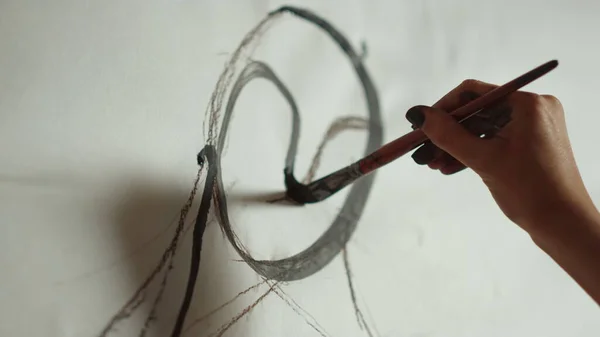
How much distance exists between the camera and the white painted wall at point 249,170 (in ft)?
1.20

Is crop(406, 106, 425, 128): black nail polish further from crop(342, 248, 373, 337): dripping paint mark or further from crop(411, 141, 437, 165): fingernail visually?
crop(342, 248, 373, 337): dripping paint mark

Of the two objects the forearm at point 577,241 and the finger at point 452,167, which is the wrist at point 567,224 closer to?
the forearm at point 577,241

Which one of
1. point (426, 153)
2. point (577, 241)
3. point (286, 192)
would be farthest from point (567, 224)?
point (286, 192)

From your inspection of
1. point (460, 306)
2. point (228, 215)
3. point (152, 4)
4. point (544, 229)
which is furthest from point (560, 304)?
point (152, 4)

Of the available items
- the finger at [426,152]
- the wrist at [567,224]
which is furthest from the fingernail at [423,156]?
the wrist at [567,224]

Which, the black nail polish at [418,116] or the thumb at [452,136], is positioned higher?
the black nail polish at [418,116]

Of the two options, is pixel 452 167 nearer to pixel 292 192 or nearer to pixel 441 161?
pixel 441 161

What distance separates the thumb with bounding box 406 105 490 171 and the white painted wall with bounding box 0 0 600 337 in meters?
0.14

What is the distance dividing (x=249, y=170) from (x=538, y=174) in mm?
226

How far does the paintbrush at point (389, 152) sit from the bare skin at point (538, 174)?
0.02 meters

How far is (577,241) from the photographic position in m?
0.35

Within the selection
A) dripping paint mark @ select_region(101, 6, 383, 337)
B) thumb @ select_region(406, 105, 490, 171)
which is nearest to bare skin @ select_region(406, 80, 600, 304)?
thumb @ select_region(406, 105, 490, 171)

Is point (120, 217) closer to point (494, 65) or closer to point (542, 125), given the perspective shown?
point (542, 125)

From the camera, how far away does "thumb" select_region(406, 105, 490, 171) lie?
0.37 m
